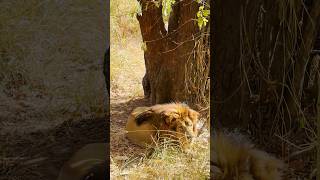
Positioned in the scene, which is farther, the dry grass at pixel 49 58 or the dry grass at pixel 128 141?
the dry grass at pixel 128 141

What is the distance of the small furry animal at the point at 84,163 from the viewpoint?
63.4 inches

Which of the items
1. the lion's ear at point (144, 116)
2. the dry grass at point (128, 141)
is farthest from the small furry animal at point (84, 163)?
the lion's ear at point (144, 116)

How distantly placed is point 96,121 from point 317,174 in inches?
28.6

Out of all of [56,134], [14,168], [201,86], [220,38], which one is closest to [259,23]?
[220,38]

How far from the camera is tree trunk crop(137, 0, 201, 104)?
17.3 ft

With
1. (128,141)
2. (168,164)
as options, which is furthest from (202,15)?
(128,141)

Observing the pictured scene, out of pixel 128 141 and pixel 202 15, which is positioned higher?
pixel 202 15

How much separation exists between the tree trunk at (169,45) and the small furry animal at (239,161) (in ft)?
10.3

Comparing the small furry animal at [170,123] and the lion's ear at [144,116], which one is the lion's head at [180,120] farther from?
the lion's ear at [144,116]

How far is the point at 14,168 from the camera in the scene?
157 cm

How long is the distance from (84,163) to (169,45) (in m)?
4.07

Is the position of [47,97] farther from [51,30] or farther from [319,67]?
[319,67]

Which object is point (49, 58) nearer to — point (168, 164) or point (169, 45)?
point (168, 164)

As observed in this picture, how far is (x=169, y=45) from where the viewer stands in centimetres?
562
